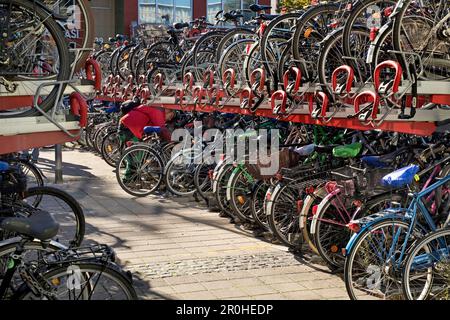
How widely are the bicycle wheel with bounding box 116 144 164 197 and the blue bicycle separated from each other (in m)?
5.03

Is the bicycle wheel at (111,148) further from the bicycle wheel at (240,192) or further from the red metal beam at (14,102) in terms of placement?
the red metal beam at (14,102)

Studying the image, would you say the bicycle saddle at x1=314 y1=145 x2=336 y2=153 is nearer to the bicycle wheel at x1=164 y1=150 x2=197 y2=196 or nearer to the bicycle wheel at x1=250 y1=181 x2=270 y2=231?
the bicycle wheel at x1=250 y1=181 x2=270 y2=231

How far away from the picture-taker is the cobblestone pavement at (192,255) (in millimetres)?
5203

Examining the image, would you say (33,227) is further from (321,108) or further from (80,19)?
(321,108)

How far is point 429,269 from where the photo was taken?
176 inches

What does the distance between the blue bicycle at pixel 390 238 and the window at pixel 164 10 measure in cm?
2135

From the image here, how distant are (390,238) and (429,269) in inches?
13.8

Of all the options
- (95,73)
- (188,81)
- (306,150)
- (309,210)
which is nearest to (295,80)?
(306,150)

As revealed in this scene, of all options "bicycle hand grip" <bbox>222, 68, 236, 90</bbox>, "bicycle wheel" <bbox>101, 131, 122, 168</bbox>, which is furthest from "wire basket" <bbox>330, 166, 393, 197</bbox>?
"bicycle wheel" <bbox>101, 131, 122, 168</bbox>

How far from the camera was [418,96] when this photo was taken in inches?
193

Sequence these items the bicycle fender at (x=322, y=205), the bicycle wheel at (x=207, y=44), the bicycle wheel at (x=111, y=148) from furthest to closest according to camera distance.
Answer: the bicycle wheel at (x=111, y=148), the bicycle wheel at (x=207, y=44), the bicycle fender at (x=322, y=205)

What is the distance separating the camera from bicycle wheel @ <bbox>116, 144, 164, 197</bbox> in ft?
30.5

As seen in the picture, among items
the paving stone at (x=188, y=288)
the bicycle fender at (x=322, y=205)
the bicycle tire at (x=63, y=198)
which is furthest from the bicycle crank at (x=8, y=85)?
the bicycle fender at (x=322, y=205)
